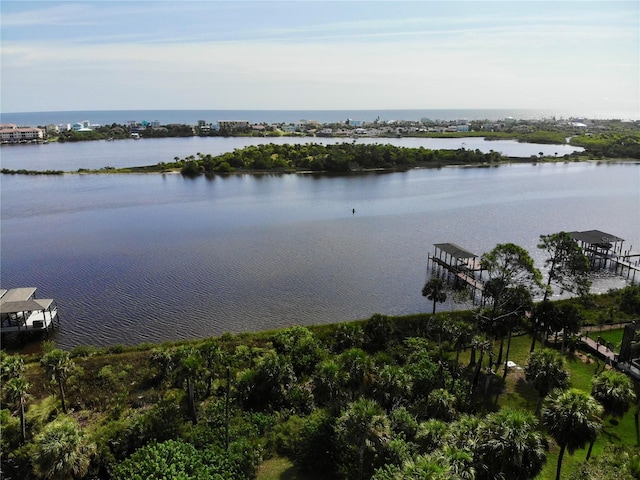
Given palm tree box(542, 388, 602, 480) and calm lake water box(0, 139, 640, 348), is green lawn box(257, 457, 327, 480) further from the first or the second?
calm lake water box(0, 139, 640, 348)

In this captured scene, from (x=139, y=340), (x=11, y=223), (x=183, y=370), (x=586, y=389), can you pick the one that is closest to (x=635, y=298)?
(x=586, y=389)

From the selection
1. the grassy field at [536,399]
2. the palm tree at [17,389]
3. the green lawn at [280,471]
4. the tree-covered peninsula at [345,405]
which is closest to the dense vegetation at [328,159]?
the tree-covered peninsula at [345,405]

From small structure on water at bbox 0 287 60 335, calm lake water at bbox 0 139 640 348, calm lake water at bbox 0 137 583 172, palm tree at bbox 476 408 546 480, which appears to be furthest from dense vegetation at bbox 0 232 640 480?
calm lake water at bbox 0 137 583 172

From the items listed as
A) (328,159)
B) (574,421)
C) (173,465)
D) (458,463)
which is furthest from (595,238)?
(328,159)

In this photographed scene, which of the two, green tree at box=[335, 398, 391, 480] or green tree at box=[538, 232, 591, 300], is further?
green tree at box=[538, 232, 591, 300]

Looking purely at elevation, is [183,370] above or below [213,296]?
above

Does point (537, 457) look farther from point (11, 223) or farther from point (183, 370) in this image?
point (11, 223)
